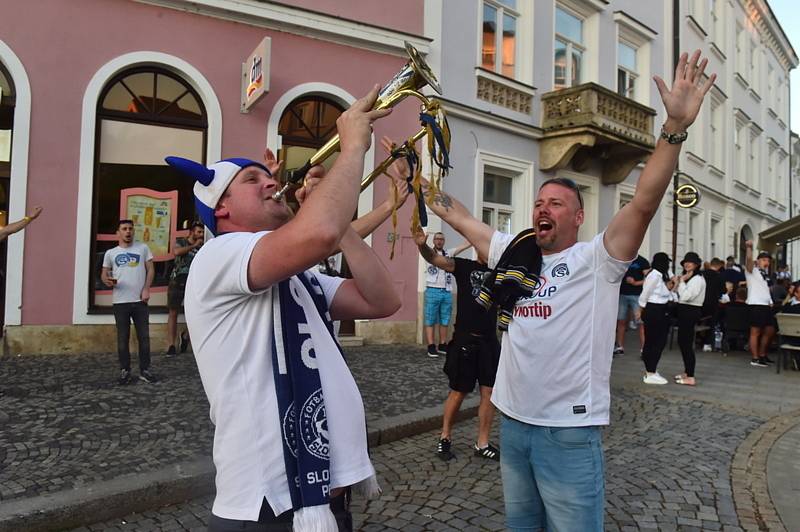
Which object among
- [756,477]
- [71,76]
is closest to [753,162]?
[756,477]

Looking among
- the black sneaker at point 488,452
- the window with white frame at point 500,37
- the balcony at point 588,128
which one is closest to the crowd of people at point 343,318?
the black sneaker at point 488,452

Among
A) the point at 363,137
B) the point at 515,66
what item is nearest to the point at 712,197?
the point at 515,66

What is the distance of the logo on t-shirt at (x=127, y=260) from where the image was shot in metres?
6.69

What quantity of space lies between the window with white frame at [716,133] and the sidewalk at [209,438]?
15.3 meters

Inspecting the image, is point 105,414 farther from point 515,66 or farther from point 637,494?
point 515,66

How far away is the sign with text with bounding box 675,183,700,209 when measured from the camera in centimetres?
1560

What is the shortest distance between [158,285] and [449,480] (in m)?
6.40

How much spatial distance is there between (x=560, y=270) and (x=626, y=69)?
15.5m

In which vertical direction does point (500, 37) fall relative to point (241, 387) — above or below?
above

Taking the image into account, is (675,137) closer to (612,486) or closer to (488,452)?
(612,486)

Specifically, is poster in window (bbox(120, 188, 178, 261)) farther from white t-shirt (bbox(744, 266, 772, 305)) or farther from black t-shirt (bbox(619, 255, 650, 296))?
white t-shirt (bbox(744, 266, 772, 305))

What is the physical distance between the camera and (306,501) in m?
1.39

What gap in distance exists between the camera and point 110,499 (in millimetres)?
3449

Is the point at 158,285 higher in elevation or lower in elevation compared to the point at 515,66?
lower
